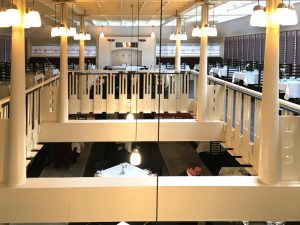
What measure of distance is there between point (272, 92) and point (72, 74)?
615 cm

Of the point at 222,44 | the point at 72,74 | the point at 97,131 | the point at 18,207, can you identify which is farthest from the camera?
the point at 222,44

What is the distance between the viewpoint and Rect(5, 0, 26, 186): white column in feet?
15.0

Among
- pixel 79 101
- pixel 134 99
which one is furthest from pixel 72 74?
pixel 134 99

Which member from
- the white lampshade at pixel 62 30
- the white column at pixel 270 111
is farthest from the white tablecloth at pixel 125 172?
the white column at pixel 270 111

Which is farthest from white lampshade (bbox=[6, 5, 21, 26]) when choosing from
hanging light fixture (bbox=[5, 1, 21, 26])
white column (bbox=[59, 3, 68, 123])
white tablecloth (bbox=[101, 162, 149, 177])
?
white tablecloth (bbox=[101, 162, 149, 177])

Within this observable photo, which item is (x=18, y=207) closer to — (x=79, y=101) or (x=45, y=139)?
(x=45, y=139)

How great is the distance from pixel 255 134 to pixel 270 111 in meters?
1.37

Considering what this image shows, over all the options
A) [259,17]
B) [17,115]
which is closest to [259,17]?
[259,17]

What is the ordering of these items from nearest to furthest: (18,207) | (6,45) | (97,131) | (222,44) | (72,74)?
(18,207) → (97,131) → (72,74) → (6,45) → (222,44)

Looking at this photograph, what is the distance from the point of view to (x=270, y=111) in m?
4.52

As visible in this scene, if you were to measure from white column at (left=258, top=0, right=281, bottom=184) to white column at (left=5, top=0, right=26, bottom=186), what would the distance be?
2566 millimetres

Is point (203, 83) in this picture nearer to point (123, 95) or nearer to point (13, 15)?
point (123, 95)

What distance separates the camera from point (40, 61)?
74.2 feet

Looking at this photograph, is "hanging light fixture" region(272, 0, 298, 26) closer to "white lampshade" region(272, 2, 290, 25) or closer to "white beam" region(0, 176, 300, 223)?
"white lampshade" region(272, 2, 290, 25)
